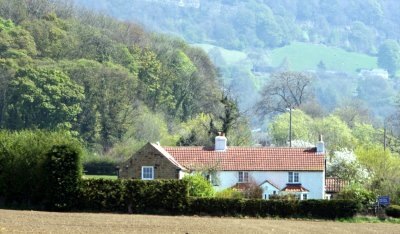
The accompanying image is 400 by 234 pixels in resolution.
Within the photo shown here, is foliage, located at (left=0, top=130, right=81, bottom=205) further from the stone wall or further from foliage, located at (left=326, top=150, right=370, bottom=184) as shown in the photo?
foliage, located at (left=326, top=150, right=370, bottom=184)

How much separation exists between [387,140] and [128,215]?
86.1 m

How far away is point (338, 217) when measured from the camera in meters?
78.0

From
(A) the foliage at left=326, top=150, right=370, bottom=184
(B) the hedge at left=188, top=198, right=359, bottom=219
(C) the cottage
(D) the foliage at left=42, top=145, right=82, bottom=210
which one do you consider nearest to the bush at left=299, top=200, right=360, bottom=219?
(B) the hedge at left=188, top=198, right=359, bottom=219

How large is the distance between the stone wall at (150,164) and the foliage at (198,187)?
200 inches

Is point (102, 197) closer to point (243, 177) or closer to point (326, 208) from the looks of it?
point (326, 208)

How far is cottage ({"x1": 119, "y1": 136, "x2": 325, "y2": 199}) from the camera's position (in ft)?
313

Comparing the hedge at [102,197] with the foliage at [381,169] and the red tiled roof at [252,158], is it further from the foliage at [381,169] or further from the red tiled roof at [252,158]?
the foliage at [381,169]

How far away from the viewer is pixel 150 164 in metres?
91.1

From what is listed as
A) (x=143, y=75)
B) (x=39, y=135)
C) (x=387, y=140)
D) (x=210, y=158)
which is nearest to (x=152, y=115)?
(x=143, y=75)

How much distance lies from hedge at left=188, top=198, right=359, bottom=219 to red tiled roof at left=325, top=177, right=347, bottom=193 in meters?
22.7

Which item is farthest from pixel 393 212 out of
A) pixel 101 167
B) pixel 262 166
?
pixel 101 167

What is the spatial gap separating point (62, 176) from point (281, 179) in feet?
77.8

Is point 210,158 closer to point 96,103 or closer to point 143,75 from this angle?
point 96,103

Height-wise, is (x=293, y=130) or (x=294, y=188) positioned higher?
(x=293, y=130)
